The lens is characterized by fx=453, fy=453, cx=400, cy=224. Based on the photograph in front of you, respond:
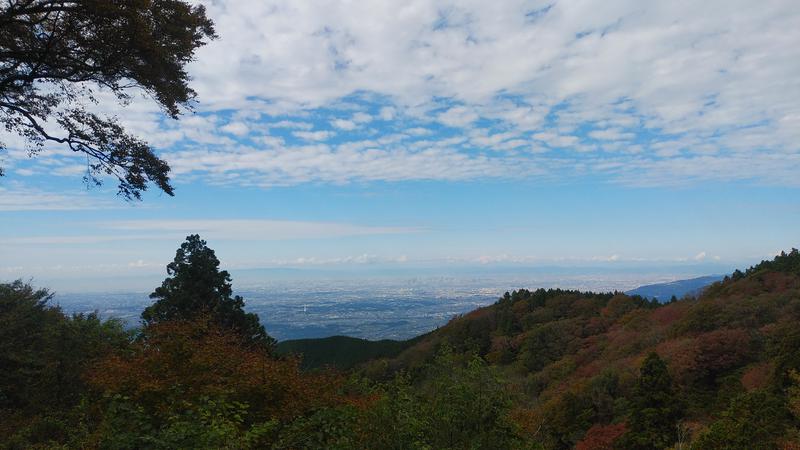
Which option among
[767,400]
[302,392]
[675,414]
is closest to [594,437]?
[675,414]

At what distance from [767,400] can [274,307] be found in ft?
362

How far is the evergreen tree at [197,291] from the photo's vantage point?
25.2m

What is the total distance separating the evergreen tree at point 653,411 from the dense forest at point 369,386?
2.7 inches

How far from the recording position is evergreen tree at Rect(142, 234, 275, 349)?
25188mm

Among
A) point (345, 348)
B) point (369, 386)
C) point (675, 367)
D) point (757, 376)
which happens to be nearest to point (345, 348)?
point (345, 348)

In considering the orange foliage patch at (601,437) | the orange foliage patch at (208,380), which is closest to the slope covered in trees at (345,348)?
the orange foliage patch at (601,437)

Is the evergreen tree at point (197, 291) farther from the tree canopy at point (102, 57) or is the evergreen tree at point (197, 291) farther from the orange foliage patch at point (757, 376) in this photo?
the orange foliage patch at point (757, 376)

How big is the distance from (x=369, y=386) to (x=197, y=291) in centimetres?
1836

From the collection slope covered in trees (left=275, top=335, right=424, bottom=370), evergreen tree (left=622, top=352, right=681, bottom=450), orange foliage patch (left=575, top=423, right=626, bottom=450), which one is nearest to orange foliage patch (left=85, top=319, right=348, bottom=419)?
orange foliage patch (left=575, top=423, right=626, bottom=450)

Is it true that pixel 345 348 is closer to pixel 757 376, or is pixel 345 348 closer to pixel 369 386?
pixel 757 376

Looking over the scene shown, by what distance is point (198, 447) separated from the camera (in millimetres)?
5719

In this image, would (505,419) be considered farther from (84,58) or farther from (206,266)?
(206,266)

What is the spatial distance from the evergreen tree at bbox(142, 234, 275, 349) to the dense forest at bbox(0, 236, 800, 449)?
0.27 feet

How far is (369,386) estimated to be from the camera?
1112cm
